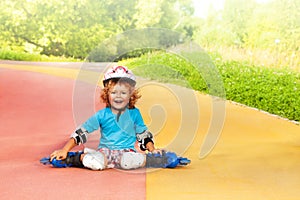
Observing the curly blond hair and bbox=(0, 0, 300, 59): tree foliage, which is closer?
the curly blond hair

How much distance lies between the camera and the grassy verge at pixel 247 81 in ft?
36.5

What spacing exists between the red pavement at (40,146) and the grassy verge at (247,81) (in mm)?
1980

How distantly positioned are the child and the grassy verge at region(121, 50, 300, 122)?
5.76 meters

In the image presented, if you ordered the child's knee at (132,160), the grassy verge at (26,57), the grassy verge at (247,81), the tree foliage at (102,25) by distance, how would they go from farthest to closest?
the tree foliage at (102,25) → the grassy verge at (26,57) → the grassy verge at (247,81) → the child's knee at (132,160)

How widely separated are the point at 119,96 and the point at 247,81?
23.5ft

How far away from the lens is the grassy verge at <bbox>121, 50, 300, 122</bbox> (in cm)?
1112

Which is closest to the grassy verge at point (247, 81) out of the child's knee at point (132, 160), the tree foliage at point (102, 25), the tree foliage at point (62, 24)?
the tree foliage at point (102, 25)

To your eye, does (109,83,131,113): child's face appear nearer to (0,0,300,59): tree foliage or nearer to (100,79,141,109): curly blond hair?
(100,79,141,109): curly blond hair

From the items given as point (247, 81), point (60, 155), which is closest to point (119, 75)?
point (60, 155)

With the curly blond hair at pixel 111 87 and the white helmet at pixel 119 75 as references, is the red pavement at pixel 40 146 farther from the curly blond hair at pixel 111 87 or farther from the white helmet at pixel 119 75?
the white helmet at pixel 119 75

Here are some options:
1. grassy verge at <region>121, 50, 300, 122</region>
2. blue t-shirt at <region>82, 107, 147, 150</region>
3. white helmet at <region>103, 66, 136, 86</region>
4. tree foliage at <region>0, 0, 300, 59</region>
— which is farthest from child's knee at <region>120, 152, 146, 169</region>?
tree foliage at <region>0, 0, 300, 59</region>

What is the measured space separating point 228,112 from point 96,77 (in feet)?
13.3

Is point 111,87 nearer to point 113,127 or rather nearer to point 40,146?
point 113,127

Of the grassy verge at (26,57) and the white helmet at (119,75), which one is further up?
the grassy verge at (26,57)
